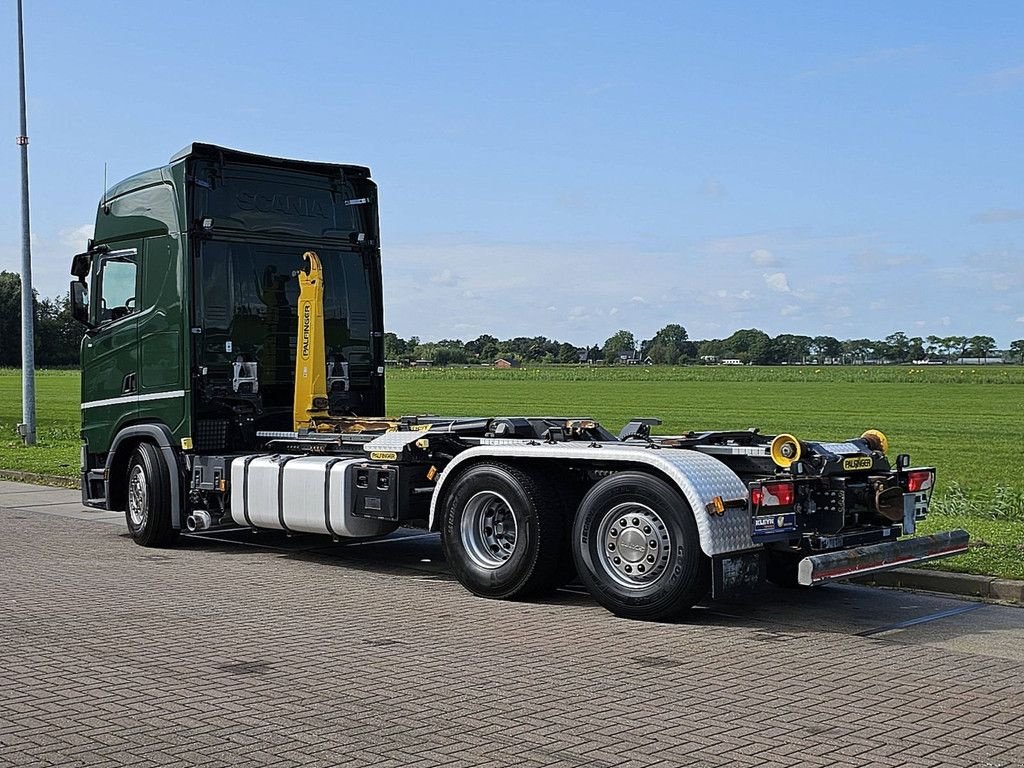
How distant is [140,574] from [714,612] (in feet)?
16.2

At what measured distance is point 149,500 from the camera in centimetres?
1276

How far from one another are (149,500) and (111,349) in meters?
1.85

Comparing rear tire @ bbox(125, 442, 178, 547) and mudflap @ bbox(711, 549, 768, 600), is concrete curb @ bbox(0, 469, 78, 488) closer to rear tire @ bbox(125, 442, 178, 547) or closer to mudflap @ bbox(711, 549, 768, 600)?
rear tire @ bbox(125, 442, 178, 547)

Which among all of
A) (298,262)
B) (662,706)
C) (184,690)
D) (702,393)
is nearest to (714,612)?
(662,706)

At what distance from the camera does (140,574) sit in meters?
11.1

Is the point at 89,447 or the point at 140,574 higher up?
the point at 89,447

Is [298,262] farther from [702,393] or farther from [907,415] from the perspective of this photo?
[702,393]

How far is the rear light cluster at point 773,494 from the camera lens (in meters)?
8.64

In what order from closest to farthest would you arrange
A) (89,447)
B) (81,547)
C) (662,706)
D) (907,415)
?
(662,706)
(81,547)
(89,447)
(907,415)

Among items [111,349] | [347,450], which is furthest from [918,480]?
[111,349]

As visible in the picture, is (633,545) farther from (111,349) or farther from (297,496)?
(111,349)

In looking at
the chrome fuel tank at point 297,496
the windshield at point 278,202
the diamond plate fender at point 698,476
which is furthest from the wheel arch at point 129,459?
the diamond plate fender at point 698,476

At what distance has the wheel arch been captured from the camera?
1266cm

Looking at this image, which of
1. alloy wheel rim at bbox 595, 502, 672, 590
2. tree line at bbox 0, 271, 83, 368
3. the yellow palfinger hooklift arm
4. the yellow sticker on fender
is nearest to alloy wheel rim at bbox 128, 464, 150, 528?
the yellow palfinger hooklift arm
